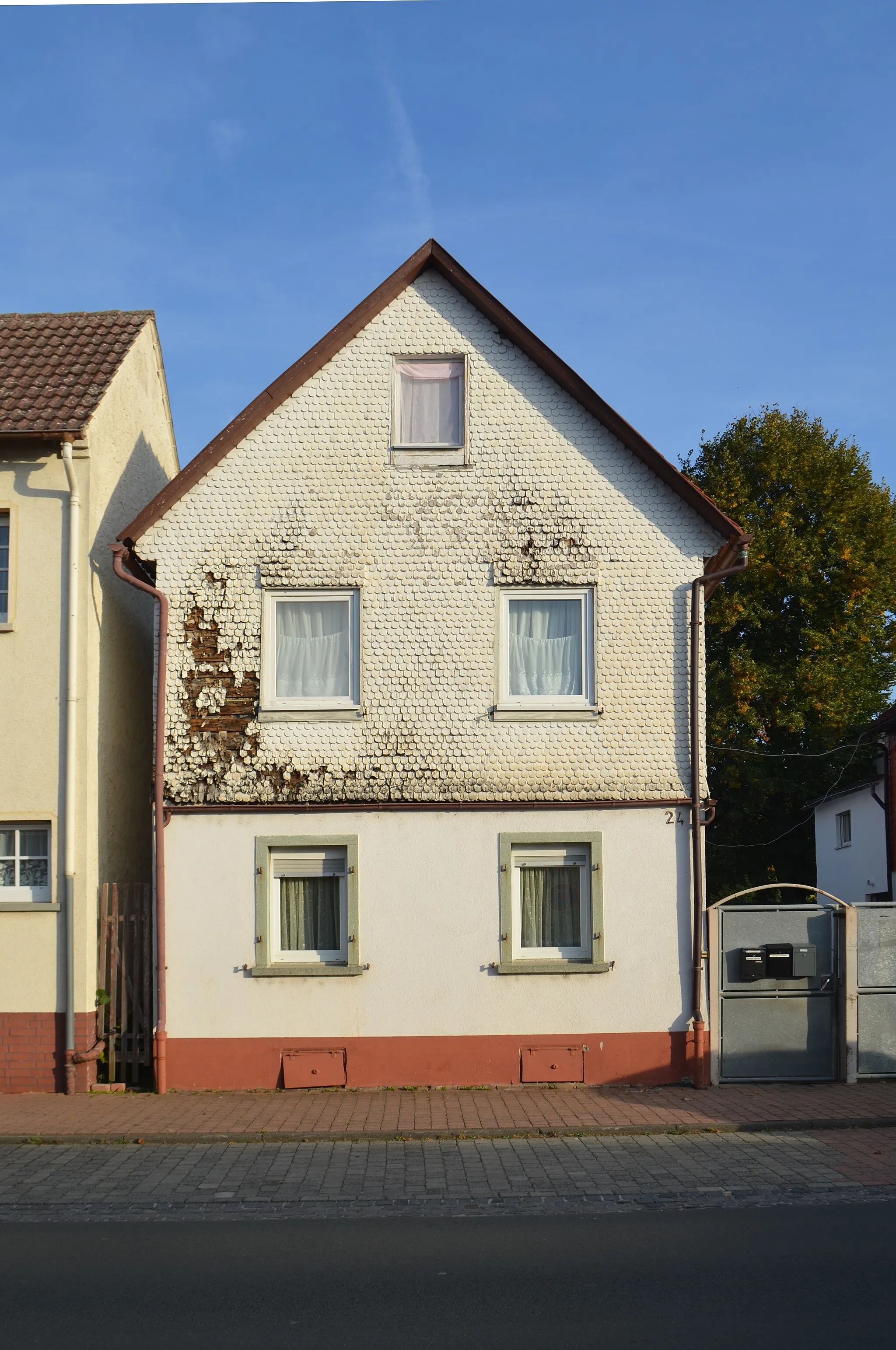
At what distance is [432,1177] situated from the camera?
1002cm

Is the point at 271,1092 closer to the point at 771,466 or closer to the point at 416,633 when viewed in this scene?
the point at 416,633

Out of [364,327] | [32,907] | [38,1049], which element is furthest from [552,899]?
[364,327]

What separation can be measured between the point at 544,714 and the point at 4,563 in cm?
635

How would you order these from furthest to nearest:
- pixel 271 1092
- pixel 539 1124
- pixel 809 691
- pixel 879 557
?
pixel 879 557 < pixel 809 691 < pixel 271 1092 < pixel 539 1124

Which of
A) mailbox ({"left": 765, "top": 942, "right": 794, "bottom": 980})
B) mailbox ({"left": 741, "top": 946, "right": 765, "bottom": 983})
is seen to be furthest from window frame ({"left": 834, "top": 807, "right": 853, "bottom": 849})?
mailbox ({"left": 741, "top": 946, "right": 765, "bottom": 983})

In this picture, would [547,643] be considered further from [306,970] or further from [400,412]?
[306,970]

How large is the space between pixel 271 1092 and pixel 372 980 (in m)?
1.57

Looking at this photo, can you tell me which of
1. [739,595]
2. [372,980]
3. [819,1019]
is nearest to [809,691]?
[739,595]

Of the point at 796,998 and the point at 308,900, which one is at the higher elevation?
the point at 308,900

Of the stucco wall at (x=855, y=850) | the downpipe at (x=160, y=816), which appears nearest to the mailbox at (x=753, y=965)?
the downpipe at (x=160, y=816)

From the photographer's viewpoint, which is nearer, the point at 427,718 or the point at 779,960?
the point at 779,960

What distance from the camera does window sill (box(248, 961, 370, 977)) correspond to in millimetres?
13930

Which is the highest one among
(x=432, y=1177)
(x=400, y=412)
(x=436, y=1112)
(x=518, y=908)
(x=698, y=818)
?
(x=400, y=412)

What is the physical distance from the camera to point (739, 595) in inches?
1264
